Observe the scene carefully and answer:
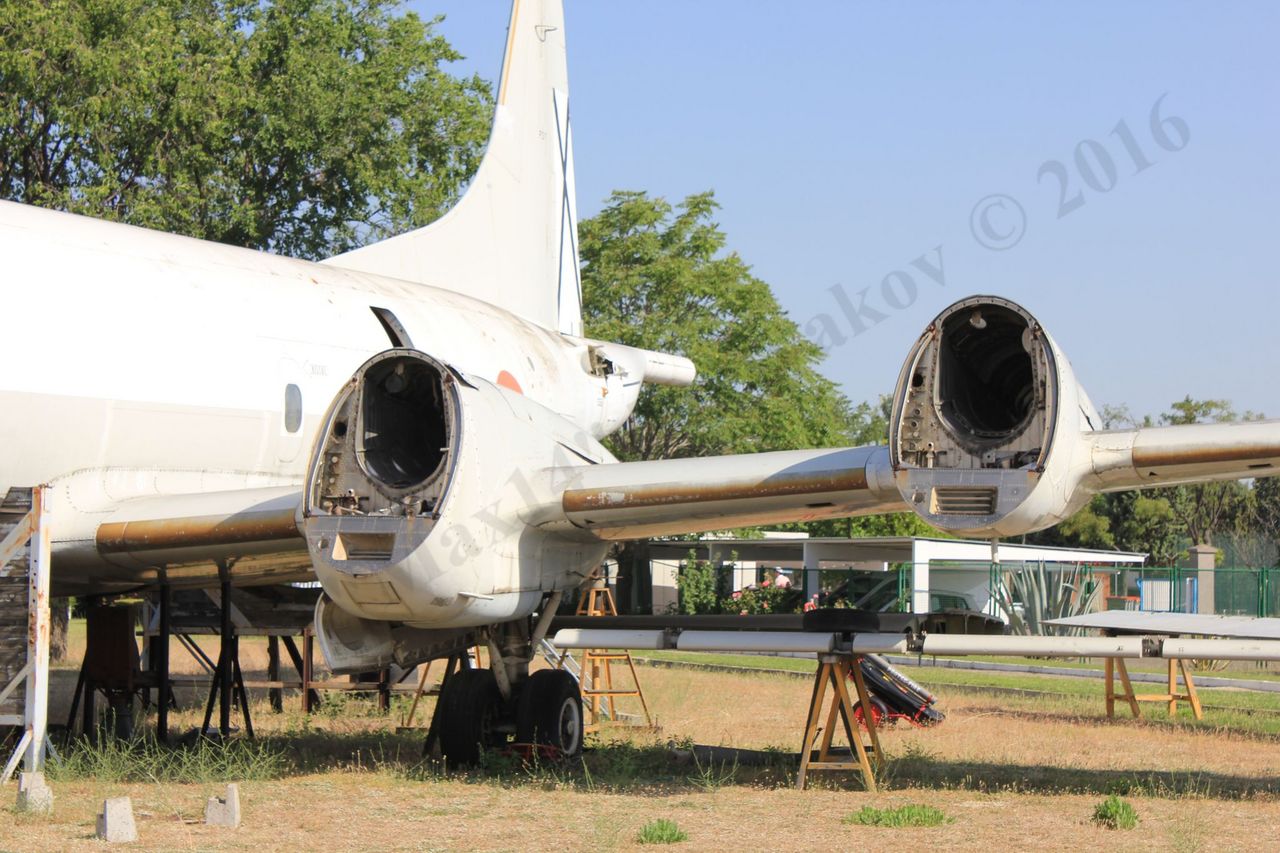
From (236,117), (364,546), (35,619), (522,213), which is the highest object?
(236,117)

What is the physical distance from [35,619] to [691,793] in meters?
→ 4.22

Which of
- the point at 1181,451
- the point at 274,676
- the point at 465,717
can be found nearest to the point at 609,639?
the point at 465,717

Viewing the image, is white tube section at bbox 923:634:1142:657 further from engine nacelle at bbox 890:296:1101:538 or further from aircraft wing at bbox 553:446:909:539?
engine nacelle at bbox 890:296:1101:538

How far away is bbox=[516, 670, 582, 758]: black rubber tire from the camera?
10.4 m

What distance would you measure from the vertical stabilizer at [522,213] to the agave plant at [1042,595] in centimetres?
1609

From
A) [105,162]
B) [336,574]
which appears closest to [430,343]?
[336,574]

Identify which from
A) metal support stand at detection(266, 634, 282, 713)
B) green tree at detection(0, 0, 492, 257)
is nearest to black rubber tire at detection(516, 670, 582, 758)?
metal support stand at detection(266, 634, 282, 713)

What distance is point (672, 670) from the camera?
23156 mm

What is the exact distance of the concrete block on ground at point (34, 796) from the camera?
27.1 feet

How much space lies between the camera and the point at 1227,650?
8.90m

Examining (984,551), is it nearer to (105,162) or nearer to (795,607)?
(795,607)

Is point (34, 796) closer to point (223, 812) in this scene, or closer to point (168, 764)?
point (223, 812)

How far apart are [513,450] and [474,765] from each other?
2.52 metres

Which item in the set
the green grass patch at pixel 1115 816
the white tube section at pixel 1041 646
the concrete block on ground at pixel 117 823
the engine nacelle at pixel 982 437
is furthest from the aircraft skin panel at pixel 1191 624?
the concrete block on ground at pixel 117 823
